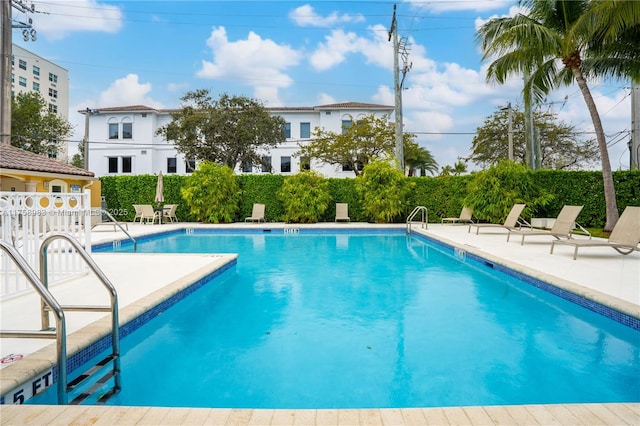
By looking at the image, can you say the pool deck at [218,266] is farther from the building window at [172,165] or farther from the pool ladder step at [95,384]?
the building window at [172,165]

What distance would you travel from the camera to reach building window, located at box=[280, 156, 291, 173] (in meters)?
39.2

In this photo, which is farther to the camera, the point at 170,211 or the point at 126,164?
the point at 126,164

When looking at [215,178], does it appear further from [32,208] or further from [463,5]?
[463,5]

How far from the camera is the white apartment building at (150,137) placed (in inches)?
1539

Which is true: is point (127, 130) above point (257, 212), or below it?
above

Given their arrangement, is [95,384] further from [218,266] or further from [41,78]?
[41,78]

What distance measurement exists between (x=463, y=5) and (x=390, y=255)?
19335 mm

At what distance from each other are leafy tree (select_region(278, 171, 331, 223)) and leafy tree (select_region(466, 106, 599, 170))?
71.0ft

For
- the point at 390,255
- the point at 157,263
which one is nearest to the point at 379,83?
the point at 390,255

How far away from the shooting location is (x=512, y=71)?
14.4m

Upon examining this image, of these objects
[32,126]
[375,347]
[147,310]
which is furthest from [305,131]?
[375,347]

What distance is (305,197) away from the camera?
60.2 feet

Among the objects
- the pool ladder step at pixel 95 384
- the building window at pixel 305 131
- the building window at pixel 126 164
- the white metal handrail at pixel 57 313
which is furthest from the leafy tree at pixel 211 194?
the building window at pixel 126 164

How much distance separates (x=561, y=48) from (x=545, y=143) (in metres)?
24.3
